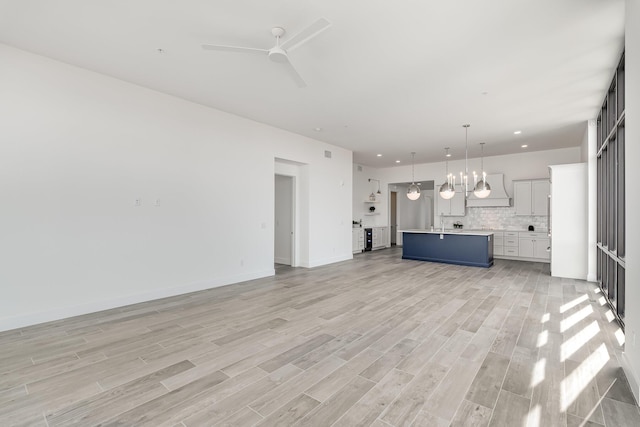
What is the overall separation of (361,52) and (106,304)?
15.5ft

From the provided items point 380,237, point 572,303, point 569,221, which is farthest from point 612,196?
point 380,237

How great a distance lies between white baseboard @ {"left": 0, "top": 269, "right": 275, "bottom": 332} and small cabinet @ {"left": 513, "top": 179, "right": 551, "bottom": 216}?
26.6 feet

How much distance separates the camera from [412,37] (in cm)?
315

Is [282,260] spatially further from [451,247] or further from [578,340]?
[578,340]

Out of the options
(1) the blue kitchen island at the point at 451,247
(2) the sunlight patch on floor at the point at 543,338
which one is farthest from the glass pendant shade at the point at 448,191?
(2) the sunlight patch on floor at the point at 543,338

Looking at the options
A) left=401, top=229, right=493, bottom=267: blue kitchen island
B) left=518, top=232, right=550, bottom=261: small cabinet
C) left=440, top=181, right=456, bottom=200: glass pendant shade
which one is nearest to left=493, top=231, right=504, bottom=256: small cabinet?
left=518, top=232, right=550, bottom=261: small cabinet

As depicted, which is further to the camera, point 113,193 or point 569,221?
point 569,221

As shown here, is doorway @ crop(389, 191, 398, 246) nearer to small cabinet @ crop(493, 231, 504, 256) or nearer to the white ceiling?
small cabinet @ crop(493, 231, 504, 256)

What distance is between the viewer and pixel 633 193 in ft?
7.58

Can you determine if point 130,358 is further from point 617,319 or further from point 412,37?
point 617,319

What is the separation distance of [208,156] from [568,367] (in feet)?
18.2

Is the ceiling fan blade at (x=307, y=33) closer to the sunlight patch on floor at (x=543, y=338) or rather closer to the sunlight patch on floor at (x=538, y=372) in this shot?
the sunlight patch on floor at (x=538, y=372)

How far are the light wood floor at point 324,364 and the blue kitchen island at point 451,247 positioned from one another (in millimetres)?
2823

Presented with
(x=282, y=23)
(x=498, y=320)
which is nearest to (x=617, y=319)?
(x=498, y=320)
